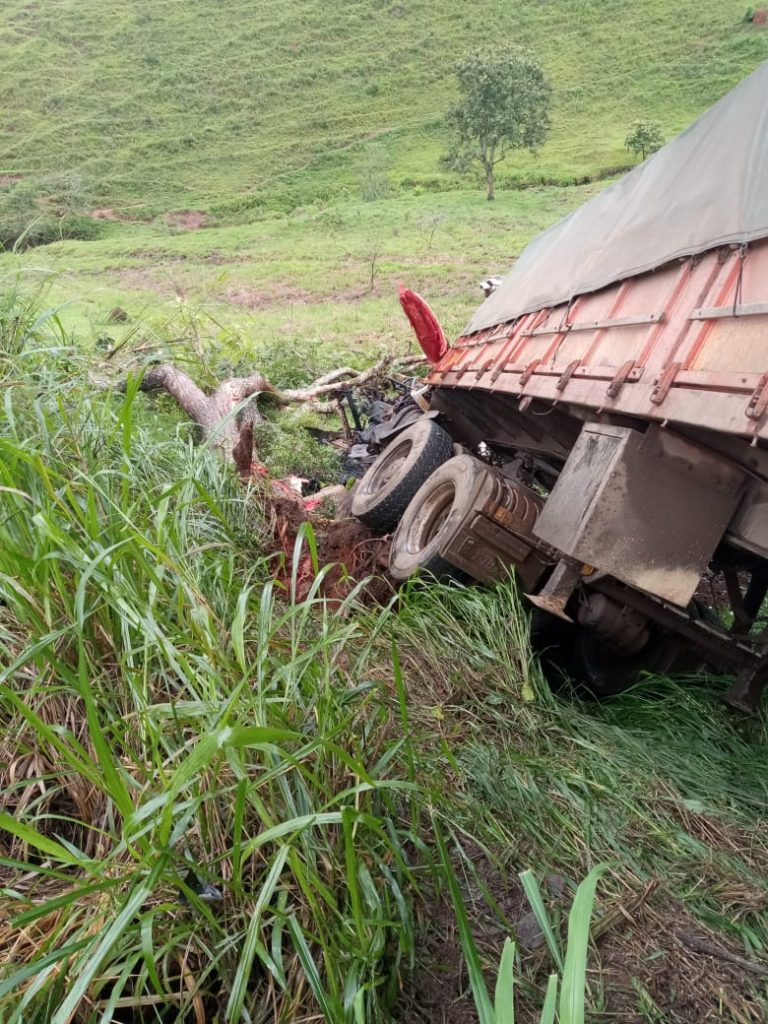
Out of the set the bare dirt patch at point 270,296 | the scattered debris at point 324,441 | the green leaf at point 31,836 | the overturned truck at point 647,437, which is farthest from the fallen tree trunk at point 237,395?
the bare dirt patch at point 270,296

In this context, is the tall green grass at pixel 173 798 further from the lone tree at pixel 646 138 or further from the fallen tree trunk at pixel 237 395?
the lone tree at pixel 646 138

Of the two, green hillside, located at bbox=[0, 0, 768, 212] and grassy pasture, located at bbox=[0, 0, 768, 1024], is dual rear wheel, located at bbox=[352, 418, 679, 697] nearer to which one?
grassy pasture, located at bbox=[0, 0, 768, 1024]

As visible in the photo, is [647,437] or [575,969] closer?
[575,969]

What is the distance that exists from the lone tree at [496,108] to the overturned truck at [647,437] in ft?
109

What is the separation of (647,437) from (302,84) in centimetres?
6189

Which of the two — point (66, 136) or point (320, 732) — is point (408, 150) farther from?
point (320, 732)

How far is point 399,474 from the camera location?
5.81 metres

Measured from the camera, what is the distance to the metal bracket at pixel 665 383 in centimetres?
274

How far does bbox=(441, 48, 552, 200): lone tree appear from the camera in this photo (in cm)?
3488

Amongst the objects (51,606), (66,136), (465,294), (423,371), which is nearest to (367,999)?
(51,606)

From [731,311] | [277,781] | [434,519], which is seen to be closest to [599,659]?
→ [434,519]

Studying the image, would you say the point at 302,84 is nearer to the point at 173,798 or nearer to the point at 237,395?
the point at 237,395

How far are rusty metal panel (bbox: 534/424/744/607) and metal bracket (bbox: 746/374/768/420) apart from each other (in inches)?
27.0

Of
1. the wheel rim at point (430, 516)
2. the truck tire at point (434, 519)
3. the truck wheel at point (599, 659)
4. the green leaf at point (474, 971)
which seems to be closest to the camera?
the green leaf at point (474, 971)
